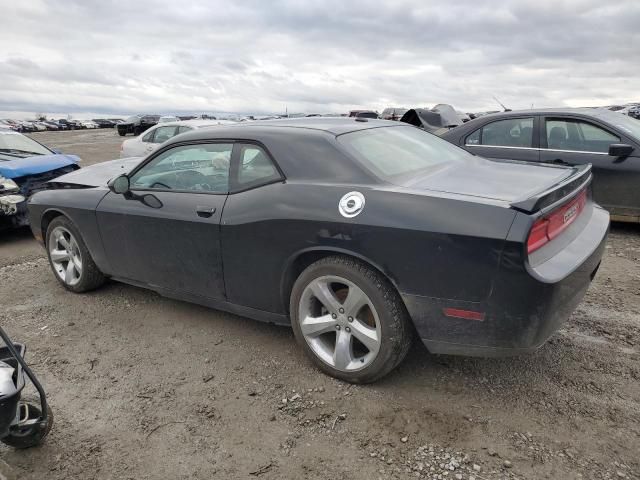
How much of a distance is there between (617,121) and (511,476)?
208 inches

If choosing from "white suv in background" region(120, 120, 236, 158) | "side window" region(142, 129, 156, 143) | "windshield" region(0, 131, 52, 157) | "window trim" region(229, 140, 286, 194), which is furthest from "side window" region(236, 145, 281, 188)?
"side window" region(142, 129, 156, 143)

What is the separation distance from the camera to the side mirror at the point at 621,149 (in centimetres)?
555

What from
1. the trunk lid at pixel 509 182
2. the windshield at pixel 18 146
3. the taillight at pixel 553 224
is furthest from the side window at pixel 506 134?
the windshield at pixel 18 146

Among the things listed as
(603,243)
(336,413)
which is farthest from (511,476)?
(603,243)

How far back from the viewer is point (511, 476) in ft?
7.09

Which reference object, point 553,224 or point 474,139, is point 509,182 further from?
point 474,139

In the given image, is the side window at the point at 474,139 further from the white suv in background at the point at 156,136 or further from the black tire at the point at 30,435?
the black tire at the point at 30,435

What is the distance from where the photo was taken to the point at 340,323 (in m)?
2.84

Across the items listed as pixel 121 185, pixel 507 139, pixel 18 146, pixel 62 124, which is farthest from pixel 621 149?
pixel 62 124

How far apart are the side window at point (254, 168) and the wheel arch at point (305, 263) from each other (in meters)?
0.53

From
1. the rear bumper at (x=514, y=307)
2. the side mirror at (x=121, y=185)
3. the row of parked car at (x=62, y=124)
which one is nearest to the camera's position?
the rear bumper at (x=514, y=307)

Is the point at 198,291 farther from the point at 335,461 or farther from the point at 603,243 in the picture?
the point at 603,243

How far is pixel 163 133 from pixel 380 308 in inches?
355

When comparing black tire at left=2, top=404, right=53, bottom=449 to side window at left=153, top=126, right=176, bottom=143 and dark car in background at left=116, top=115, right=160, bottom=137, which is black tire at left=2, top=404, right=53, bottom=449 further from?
dark car in background at left=116, top=115, right=160, bottom=137
